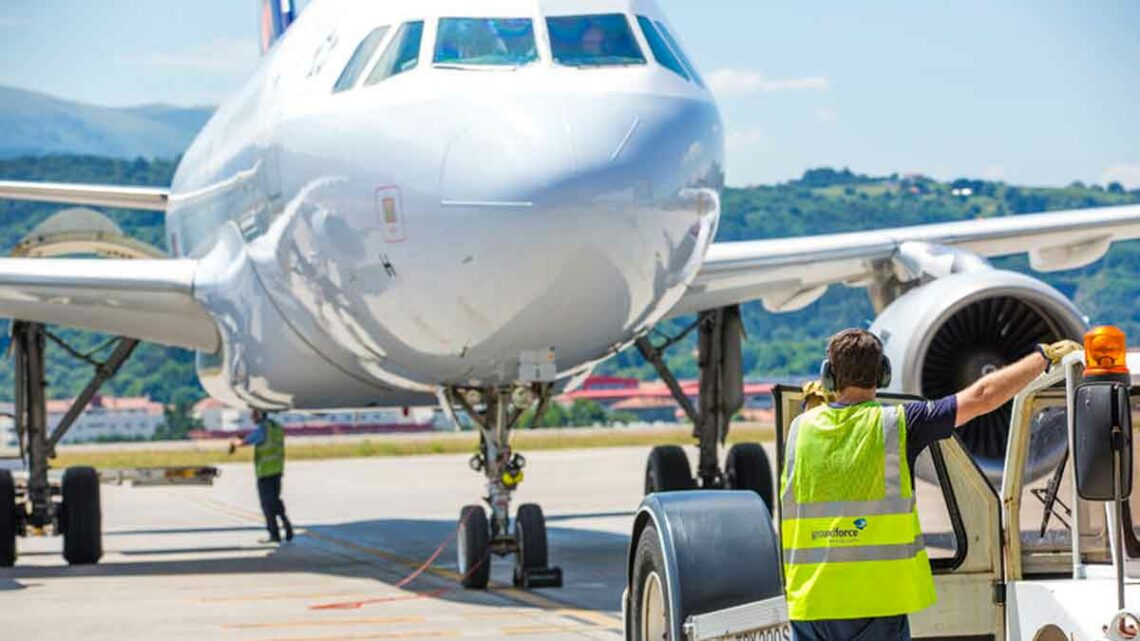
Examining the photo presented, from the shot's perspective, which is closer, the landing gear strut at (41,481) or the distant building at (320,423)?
the landing gear strut at (41,481)

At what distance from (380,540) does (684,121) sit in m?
8.48

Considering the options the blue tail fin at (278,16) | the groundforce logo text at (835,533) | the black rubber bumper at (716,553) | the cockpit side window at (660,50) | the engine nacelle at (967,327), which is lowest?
the black rubber bumper at (716,553)

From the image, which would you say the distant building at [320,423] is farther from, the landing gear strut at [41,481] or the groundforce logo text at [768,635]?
the groundforce logo text at [768,635]

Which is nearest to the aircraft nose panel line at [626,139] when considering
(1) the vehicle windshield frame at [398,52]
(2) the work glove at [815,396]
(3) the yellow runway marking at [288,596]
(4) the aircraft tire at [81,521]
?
(1) the vehicle windshield frame at [398,52]

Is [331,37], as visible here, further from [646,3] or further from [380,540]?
[380,540]

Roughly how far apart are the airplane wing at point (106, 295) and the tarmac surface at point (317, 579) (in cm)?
195

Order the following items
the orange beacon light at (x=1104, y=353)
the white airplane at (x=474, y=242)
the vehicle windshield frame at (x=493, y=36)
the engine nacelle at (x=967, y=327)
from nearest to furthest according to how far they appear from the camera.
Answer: the orange beacon light at (x=1104, y=353) < the white airplane at (x=474, y=242) < the vehicle windshield frame at (x=493, y=36) < the engine nacelle at (x=967, y=327)

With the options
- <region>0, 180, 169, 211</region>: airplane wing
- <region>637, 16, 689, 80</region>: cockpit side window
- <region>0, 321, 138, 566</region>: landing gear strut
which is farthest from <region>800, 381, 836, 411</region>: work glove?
<region>0, 180, 169, 211</region>: airplane wing

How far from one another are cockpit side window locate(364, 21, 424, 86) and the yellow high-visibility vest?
760 cm

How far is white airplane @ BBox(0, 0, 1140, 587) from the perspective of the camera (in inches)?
478

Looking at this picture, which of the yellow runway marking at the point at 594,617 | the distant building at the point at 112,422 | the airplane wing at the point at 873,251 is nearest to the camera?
the yellow runway marking at the point at 594,617

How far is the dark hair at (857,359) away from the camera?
5777mm

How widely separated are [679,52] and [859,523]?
817 centimetres

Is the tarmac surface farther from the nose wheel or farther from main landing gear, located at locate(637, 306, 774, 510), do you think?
main landing gear, located at locate(637, 306, 774, 510)
